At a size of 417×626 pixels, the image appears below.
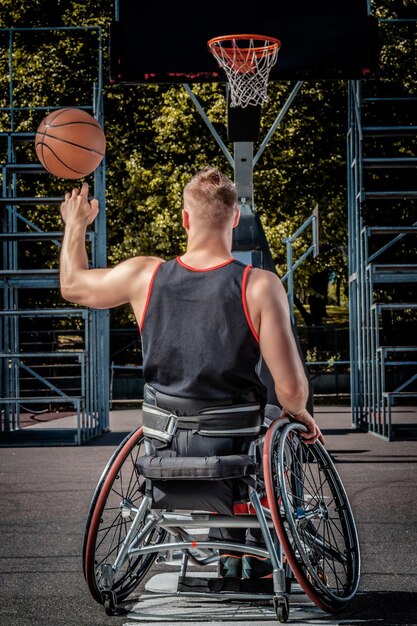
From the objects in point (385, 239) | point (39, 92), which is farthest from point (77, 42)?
point (385, 239)

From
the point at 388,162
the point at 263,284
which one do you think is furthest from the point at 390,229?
the point at 263,284

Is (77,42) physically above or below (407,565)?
above

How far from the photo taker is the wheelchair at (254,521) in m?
4.03

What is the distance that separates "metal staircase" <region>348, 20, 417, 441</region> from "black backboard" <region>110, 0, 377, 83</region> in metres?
1.89

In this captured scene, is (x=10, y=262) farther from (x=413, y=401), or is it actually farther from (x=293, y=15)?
(x=413, y=401)

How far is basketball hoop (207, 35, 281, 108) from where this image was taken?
10.5m

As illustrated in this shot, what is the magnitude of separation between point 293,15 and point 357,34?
0.76 meters

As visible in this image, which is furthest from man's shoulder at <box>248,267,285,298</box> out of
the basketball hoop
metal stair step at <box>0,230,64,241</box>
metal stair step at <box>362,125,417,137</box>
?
metal stair step at <box>362,125,417,137</box>

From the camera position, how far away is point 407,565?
5.36 metres

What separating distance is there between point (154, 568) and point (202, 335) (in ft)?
5.95

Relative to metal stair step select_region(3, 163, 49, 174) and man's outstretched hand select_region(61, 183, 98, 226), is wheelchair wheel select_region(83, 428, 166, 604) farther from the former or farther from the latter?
metal stair step select_region(3, 163, 49, 174)

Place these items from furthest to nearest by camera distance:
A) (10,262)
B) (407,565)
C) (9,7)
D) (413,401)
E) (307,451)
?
(9,7) < (413,401) < (10,262) < (407,565) < (307,451)

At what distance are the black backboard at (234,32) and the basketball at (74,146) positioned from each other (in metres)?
4.64

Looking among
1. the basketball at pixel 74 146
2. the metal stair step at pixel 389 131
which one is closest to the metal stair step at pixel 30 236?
the metal stair step at pixel 389 131
